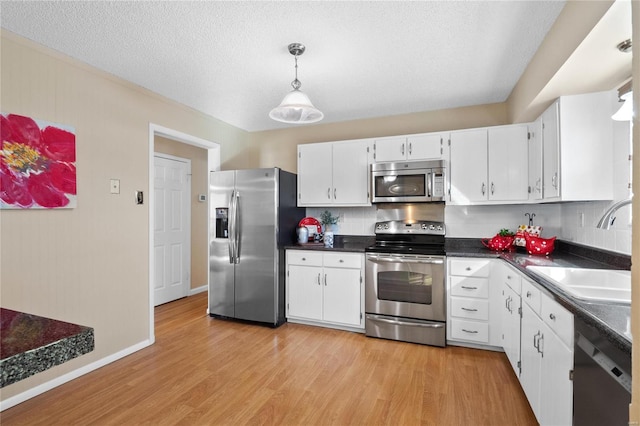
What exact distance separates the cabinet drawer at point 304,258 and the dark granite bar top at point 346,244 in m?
0.06

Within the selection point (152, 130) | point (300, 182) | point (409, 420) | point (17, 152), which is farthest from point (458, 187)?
point (17, 152)

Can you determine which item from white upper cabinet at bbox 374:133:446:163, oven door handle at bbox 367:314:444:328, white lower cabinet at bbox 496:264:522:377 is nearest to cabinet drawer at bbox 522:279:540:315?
white lower cabinet at bbox 496:264:522:377

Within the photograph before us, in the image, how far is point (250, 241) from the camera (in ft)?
12.0

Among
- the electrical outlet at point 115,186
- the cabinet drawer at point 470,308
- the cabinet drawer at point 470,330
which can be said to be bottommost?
the cabinet drawer at point 470,330

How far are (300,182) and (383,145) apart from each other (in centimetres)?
104

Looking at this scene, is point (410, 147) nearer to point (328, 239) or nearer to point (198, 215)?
point (328, 239)

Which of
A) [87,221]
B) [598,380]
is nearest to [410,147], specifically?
[598,380]

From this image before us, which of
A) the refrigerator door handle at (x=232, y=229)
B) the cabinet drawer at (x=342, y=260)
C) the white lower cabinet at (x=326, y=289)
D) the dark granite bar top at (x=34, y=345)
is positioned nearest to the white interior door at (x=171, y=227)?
the refrigerator door handle at (x=232, y=229)

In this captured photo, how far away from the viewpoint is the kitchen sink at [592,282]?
4.56ft

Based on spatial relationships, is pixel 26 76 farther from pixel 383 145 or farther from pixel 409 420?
pixel 409 420

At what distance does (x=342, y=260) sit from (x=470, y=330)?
1.32 meters

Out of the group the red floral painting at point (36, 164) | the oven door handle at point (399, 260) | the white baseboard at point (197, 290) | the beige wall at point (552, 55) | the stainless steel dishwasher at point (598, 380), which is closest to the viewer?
the stainless steel dishwasher at point (598, 380)

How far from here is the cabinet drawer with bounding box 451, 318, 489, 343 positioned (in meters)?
2.94

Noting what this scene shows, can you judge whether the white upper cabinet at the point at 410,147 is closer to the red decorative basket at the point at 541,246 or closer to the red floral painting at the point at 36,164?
the red decorative basket at the point at 541,246
